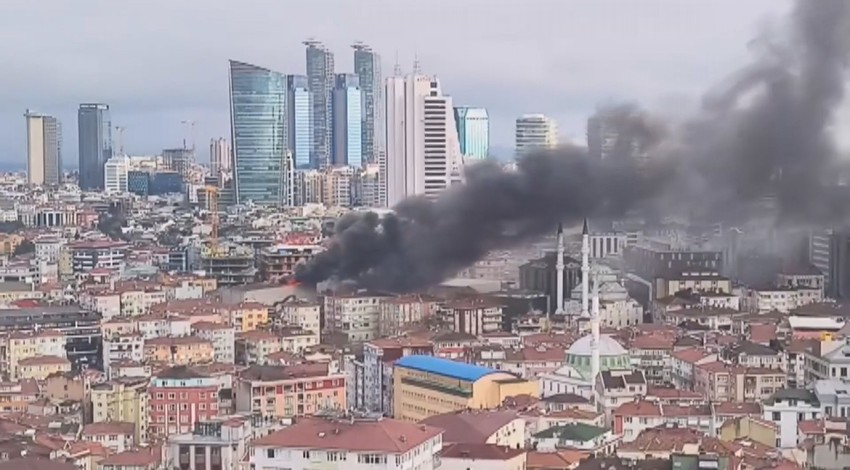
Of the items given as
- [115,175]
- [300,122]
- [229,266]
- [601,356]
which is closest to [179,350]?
[601,356]

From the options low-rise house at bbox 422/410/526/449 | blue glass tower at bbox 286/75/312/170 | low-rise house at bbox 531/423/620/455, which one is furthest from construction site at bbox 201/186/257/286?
blue glass tower at bbox 286/75/312/170

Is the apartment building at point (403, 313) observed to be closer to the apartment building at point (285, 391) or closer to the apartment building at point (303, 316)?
the apartment building at point (303, 316)

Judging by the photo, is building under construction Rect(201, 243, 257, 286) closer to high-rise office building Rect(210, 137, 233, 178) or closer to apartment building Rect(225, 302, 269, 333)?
apartment building Rect(225, 302, 269, 333)

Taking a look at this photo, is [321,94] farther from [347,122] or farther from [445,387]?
[445,387]

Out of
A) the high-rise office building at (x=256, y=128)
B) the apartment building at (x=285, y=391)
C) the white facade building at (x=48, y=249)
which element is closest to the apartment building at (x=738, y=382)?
the apartment building at (x=285, y=391)

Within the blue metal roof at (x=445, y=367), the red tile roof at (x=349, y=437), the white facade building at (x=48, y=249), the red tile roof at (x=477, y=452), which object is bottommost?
the blue metal roof at (x=445, y=367)

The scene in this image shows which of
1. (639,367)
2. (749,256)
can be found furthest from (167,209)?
(639,367)

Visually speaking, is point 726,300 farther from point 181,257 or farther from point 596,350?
point 181,257
